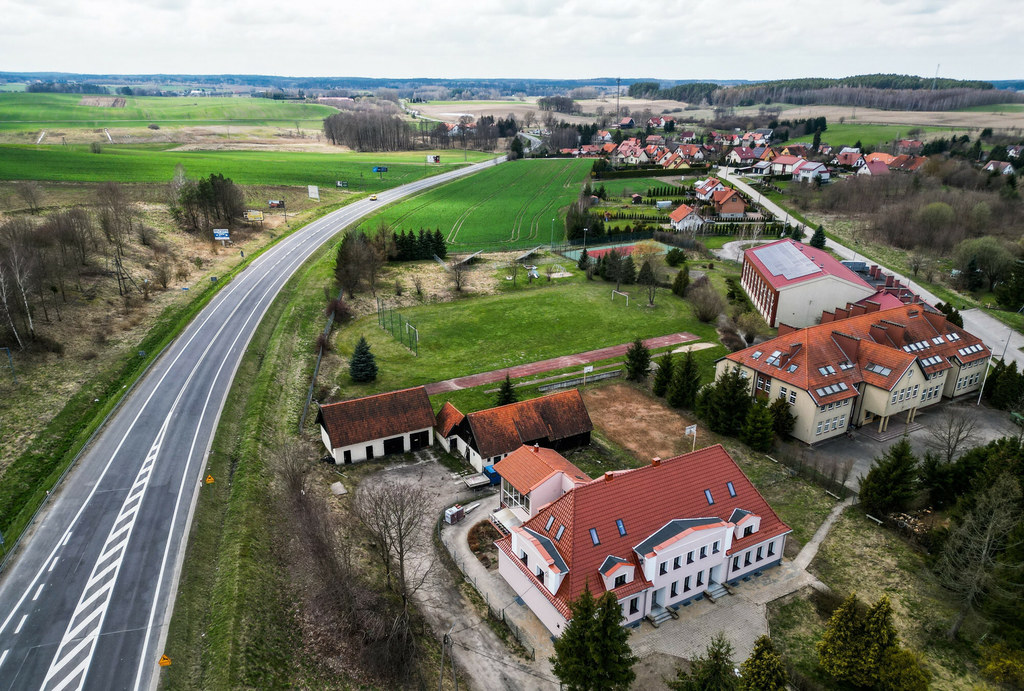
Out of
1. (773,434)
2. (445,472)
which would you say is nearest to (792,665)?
(773,434)

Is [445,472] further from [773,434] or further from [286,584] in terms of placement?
[773,434]

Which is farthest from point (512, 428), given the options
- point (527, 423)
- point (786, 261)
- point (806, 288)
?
point (786, 261)

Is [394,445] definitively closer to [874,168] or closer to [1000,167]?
[874,168]

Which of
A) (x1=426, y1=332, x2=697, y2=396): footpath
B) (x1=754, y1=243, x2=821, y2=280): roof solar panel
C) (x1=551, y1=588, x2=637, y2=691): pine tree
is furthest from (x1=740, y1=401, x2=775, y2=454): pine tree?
(x1=754, y1=243, x2=821, y2=280): roof solar panel

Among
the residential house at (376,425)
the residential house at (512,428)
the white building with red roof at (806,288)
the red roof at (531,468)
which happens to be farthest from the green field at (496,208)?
the red roof at (531,468)

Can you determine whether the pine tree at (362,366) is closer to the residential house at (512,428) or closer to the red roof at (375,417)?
the red roof at (375,417)

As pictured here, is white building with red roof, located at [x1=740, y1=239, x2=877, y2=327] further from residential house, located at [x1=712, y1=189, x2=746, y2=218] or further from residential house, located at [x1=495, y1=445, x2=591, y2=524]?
residential house, located at [x1=712, y1=189, x2=746, y2=218]
